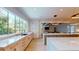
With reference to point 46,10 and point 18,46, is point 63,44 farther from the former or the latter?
point 46,10

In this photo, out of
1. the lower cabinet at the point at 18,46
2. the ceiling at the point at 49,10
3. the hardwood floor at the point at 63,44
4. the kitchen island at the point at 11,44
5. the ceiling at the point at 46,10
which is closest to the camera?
the hardwood floor at the point at 63,44

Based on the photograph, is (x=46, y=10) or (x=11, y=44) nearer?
(x=11, y=44)

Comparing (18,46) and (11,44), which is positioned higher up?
(11,44)

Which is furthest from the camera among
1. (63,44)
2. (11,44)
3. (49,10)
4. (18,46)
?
(49,10)

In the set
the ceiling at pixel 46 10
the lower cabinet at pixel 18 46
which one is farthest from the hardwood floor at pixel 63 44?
the ceiling at pixel 46 10

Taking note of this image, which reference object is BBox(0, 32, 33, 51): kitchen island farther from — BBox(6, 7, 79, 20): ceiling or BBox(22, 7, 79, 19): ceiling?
BBox(22, 7, 79, 19): ceiling

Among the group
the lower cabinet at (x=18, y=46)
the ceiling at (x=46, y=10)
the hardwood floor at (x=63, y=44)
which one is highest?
the ceiling at (x=46, y=10)

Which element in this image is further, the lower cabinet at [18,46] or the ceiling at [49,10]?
the ceiling at [49,10]

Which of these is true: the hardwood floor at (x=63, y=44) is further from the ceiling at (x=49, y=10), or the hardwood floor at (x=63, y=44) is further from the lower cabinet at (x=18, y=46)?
the ceiling at (x=49, y=10)

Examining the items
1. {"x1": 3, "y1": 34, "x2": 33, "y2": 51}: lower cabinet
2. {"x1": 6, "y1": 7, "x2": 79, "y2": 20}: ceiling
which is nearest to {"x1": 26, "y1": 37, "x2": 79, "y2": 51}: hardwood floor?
{"x1": 3, "y1": 34, "x2": 33, "y2": 51}: lower cabinet

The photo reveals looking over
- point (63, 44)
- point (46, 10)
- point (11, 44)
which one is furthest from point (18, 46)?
point (46, 10)

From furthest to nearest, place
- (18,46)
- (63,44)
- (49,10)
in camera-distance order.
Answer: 1. (49,10)
2. (18,46)
3. (63,44)
